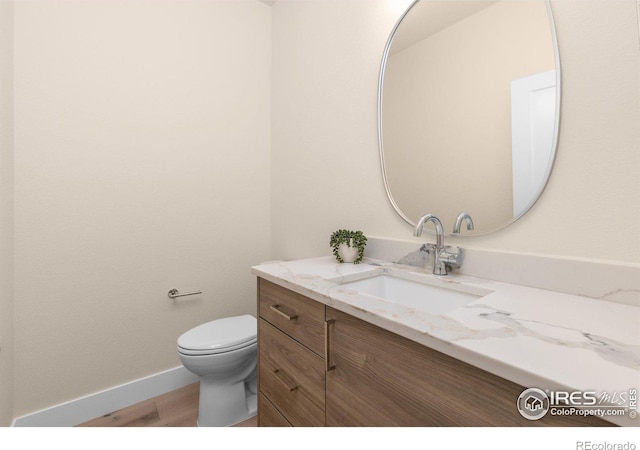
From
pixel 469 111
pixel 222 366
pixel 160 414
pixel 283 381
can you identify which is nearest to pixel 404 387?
pixel 283 381

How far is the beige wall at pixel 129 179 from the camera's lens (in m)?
1.57

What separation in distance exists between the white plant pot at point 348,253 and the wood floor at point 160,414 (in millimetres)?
1018

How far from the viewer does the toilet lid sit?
153cm

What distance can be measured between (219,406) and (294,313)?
0.94 metres

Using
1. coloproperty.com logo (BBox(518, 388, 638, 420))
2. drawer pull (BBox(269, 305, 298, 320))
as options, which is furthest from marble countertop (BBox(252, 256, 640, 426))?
drawer pull (BBox(269, 305, 298, 320))

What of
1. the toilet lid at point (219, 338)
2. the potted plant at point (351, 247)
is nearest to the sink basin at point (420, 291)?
the potted plant at point (351, 247)

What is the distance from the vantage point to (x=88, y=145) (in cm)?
169

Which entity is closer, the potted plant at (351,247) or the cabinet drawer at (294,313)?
the cabinet drawer at (294,313)

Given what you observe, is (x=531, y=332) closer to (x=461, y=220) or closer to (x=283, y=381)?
(x=461, y=220)

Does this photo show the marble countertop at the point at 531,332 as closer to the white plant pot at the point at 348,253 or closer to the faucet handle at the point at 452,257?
the faucet handle at the point at 452,257

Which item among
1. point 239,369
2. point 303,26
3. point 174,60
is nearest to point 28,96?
point 174,60

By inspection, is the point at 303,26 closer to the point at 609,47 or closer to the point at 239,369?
the point at 609,47

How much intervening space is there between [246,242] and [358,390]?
5.28ft
